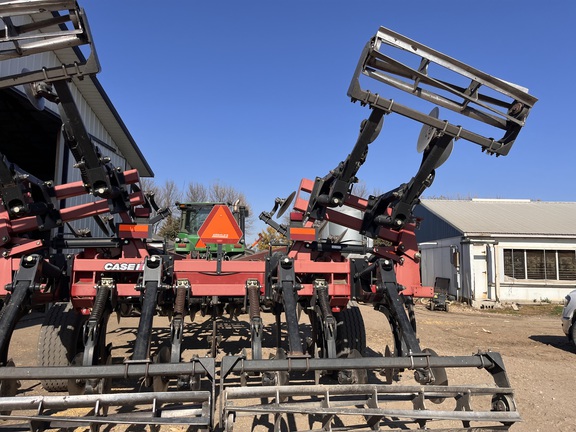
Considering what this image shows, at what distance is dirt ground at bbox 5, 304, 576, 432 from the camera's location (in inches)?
205

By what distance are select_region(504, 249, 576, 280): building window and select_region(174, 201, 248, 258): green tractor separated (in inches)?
508

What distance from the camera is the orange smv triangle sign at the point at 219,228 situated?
4934mm

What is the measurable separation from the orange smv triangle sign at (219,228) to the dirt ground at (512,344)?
6.75 ft

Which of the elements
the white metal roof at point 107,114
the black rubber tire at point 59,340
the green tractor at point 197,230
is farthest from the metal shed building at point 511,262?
the black rubber tire at point 59,340

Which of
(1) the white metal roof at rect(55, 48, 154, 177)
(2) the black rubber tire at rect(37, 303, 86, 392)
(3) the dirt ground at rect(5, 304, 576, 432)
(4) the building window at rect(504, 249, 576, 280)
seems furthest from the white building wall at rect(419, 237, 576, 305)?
(2) the black rubber tire at rect(37, 303, 86, 392)

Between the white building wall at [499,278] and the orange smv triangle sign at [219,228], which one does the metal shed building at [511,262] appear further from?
the orange smv triangle sign at [219,228]

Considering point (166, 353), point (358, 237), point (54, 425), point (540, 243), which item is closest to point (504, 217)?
point (540, 243)

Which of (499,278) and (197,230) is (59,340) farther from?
(499,278)

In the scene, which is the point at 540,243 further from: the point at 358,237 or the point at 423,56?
the point at 423,56

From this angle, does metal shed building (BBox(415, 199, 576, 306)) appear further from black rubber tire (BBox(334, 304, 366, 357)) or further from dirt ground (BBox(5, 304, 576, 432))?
black rubber tire (BBox(334, 304, 366, 357))

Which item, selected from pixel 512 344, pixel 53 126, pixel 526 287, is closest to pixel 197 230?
pixel 53 126

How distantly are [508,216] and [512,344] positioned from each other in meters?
13.4

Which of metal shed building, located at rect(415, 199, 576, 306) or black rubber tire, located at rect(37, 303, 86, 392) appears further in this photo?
metal shed building, located at rect(415, 199, 576, 306)

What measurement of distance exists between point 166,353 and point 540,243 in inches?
708
